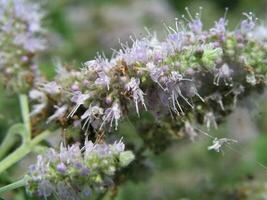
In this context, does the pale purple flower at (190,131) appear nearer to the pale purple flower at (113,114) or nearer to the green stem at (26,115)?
the pale purple flower at (113,114)

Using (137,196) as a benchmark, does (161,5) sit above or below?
above

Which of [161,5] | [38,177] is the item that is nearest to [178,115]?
[38,177]

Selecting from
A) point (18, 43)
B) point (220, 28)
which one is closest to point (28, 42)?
point (18, 43)

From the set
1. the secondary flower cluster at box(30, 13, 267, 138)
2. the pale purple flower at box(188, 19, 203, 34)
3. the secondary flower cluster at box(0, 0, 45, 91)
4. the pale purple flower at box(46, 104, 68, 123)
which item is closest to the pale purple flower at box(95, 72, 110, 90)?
the secondary flower cluster at box(30, 13, 267, 138)

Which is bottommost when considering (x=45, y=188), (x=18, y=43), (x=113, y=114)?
(x=45, y=188)

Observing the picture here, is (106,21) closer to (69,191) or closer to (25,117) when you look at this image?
(25,117)

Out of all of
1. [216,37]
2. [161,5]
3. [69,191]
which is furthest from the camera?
[161,5]

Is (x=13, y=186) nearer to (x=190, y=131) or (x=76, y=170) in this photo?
(x=76, y=170)
